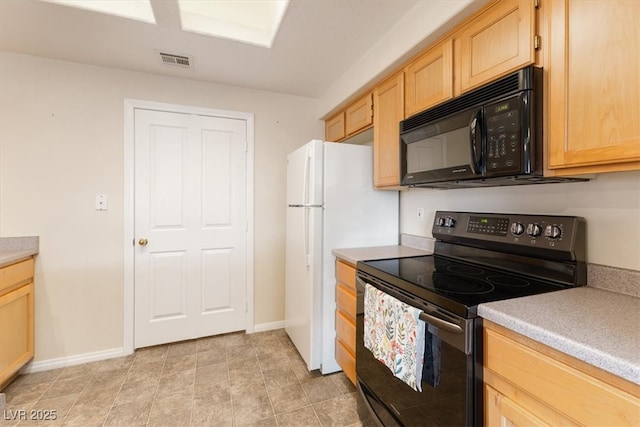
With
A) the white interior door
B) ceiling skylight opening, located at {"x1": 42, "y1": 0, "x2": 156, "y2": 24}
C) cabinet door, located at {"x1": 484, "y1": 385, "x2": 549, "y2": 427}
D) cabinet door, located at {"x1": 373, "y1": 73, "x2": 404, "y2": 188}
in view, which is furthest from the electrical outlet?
cabinet door, located at {"x1": 484, "y1": 385, "x2": 549, "y2": 427}

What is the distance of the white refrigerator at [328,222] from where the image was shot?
2045 millimetres

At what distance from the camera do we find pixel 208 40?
1.96 meters

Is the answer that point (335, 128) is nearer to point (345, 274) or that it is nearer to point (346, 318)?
point (345, 274)

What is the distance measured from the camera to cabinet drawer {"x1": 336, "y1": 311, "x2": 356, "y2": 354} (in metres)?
1.82

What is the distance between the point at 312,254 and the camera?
204cm

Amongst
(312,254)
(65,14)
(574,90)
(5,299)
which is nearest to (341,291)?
(312,254)

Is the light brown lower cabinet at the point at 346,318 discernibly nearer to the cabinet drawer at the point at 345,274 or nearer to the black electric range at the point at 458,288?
the cabinet drawer at the point at 345,274

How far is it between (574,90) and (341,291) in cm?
154

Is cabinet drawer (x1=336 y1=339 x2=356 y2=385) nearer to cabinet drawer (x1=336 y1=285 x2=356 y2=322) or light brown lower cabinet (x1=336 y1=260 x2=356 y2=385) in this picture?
light brown lower cabinet (x1=336 y1=260 x2=356 y2=385)

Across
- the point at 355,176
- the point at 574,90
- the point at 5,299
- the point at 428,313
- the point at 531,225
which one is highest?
the point at 574,90

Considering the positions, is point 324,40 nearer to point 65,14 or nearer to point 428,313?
point 65,14

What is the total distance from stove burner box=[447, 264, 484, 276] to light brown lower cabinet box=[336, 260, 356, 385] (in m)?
0.56

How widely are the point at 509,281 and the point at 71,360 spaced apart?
3.03 m

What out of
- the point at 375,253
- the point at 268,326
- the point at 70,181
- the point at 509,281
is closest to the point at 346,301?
the point at 375,253
